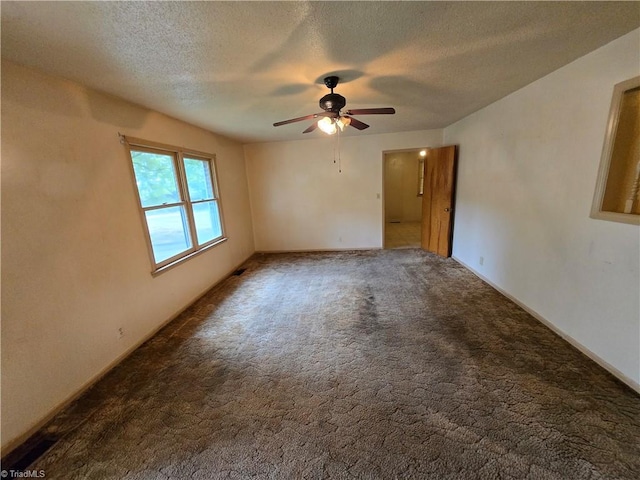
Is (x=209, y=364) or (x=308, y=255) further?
(x=308, y=255)

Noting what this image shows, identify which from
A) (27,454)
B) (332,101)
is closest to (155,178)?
(332,101)

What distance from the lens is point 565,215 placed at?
221cm

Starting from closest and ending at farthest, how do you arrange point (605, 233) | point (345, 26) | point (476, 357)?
point (345, 26), point (605, 233), point (476, 357)

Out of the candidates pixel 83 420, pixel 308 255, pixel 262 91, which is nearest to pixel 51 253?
pixel 83 420

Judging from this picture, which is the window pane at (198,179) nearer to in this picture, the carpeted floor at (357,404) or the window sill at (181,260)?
the window sill at (181,260)

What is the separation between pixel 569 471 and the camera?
128 cm

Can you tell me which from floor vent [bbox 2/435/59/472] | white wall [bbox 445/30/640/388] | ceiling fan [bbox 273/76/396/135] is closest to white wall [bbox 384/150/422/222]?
white wall [bbox 445/30/640/388]

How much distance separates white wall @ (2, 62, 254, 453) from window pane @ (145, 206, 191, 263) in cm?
24

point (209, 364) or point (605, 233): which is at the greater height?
point (605, 233)

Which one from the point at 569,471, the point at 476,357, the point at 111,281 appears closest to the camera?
the point at 569,471

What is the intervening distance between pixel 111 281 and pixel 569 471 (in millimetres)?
3420

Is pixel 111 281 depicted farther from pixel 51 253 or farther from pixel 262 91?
pixel 262 91

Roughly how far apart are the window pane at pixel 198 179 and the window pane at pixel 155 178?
0.26 m

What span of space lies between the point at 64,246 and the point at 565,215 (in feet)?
13.6
